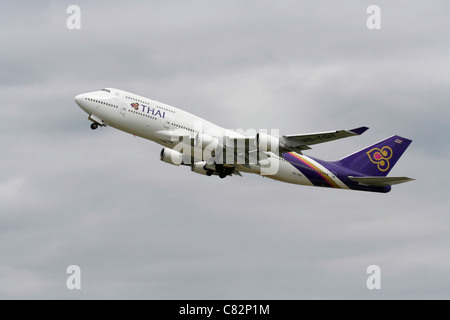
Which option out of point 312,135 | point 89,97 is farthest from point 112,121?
point 312,135

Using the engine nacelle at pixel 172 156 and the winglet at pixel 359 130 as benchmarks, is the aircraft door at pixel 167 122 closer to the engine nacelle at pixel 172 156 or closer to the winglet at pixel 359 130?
the engine nacelle at pixel 172 156

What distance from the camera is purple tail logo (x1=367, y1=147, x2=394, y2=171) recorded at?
83812 mm

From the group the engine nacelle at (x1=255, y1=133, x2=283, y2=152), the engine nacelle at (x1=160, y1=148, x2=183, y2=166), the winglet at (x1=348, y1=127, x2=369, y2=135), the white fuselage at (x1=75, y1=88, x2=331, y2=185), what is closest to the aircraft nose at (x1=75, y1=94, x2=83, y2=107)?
the white fuselage at (x1=75, y1=88, x2=331, y2=185)

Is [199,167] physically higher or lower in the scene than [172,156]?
lower

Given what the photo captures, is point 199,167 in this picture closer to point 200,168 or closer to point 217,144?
point 200,168

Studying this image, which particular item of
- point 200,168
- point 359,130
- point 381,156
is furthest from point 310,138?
point 381,156

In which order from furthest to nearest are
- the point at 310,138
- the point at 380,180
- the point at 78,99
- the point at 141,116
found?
1. the point at 380,180
2. the point at 78,99
3. the point at 141,116
4. the point at 310,138

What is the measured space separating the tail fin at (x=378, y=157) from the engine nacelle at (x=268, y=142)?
1338 cm

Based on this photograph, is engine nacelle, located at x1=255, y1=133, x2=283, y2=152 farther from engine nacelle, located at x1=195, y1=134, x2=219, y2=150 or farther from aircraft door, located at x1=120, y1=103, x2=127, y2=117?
aircraft door, located at x1=120, y1=103, x2=127, y2=117

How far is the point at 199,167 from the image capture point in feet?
260

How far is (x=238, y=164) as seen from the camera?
7512 centimetres

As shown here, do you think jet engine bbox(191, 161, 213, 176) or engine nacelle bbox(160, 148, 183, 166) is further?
engine nacelle bbox(160, 148, 183, 166)

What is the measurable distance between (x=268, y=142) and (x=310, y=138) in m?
3.84

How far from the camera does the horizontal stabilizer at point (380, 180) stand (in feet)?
252
